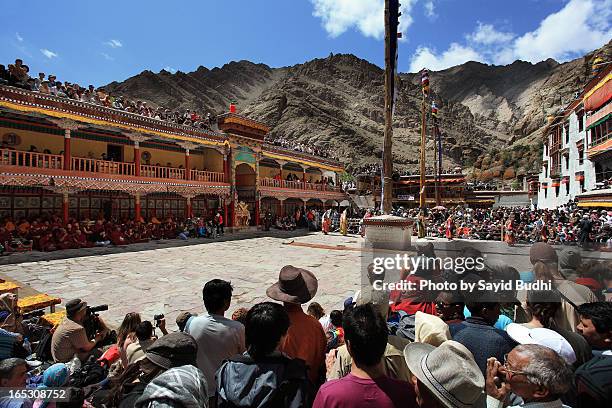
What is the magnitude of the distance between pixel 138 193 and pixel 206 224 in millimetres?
4916

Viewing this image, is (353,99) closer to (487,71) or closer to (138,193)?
(487,71)

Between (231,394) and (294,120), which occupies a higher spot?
(294,120)

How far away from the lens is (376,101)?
116 meters

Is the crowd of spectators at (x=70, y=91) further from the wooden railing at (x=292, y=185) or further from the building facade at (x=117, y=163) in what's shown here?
the wooden railing at (x=292, y=185)

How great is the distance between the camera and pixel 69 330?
12.7 feet

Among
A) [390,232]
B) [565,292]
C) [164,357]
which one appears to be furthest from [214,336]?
[390,232]

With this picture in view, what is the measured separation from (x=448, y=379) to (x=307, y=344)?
1.35m

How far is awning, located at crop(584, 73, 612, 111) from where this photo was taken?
60.8 ft

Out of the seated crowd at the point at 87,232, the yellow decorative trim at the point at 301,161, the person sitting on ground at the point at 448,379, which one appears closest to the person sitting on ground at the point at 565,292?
the person sitting on ground at the point at 448,379

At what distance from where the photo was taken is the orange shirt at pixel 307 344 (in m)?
2.64

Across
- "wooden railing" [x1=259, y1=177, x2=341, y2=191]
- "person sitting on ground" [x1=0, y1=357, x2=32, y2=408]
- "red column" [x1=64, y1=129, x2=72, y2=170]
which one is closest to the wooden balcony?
"red column" [x1=64, y1=129, x2=72, y2=170]

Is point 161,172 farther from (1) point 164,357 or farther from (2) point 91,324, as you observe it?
(1) point 164,357

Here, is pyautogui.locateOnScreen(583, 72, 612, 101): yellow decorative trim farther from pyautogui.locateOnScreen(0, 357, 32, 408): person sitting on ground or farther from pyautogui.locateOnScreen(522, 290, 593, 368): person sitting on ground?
pyautogui.locateOnScreen(0, 357, 32, 408): person sitting on ground

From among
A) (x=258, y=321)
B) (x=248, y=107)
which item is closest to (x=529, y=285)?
(x=258, y=321)
